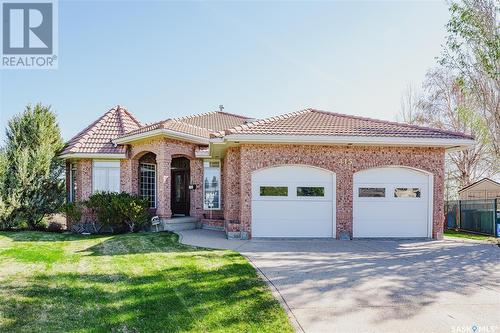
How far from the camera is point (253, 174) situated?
12.3 metres

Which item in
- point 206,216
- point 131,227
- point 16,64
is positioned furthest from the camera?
point 206,216

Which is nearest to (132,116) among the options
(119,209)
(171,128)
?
(171,128)

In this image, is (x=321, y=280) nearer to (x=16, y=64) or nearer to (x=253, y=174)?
(x=253, y=174)

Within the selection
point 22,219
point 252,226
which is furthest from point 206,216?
point 22,219

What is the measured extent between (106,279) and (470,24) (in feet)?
50.6

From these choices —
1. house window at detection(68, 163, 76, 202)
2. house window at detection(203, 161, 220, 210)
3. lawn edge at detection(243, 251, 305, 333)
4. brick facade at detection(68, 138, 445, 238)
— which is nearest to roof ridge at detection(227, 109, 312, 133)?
brick facade at detection(68, 138, 445, 238)

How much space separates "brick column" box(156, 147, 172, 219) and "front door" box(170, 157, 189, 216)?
9.42ft

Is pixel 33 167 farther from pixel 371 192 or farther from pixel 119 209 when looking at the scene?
pixel 371 192

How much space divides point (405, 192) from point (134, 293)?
10395 mm

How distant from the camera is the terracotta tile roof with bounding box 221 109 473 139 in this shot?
1189 cm

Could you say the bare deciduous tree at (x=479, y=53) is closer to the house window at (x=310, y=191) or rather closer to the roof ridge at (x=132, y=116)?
the house window at (x=310, y=191)

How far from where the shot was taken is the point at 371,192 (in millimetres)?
12531

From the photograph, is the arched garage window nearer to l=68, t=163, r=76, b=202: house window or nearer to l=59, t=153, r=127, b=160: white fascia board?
l=59, t=153, r=127, b=160: white fascia board

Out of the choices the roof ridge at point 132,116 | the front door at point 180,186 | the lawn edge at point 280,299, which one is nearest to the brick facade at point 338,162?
the lawn edge at point 280,299
